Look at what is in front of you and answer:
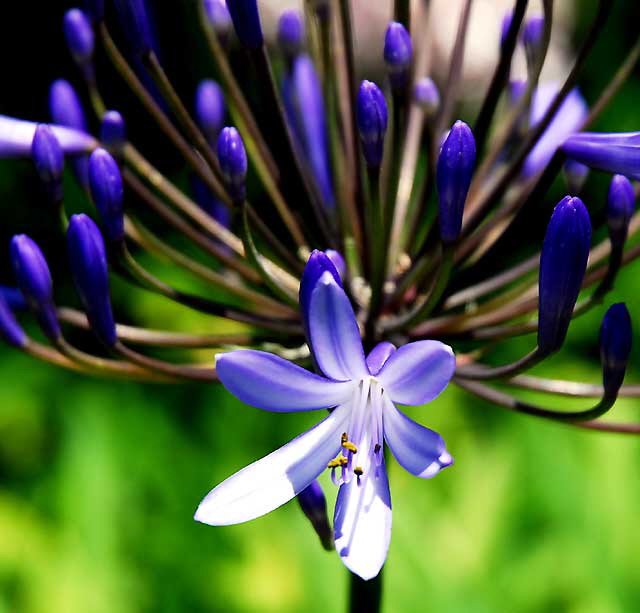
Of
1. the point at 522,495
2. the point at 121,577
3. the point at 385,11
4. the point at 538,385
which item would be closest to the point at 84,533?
the point at 121,577

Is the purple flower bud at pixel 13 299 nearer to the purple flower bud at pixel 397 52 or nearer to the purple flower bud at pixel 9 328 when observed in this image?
the purple flower bud at pixel 9 328

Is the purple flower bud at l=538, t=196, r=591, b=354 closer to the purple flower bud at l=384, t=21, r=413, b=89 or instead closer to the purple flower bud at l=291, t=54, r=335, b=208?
the purple flower bud at l=384, t=21, r=413, b=89

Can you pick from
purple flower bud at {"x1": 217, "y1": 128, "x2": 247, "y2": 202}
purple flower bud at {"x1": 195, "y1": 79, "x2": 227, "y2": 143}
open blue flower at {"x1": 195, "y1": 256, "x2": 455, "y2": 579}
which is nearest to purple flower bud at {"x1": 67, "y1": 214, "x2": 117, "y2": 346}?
purple flower bud at {"x1": 217, "y1": 128, "x2": 247, "y2": 202}

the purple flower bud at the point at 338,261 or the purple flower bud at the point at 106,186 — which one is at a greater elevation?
the purple flower bud at the point at 106,186

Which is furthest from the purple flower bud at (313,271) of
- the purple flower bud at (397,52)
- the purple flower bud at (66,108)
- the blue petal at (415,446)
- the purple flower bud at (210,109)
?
the purple flower bud at (210,109)

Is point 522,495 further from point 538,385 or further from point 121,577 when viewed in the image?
point 538,385

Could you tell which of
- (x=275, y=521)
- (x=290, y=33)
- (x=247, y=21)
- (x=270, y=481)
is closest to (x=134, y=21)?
(x=247, y=21)

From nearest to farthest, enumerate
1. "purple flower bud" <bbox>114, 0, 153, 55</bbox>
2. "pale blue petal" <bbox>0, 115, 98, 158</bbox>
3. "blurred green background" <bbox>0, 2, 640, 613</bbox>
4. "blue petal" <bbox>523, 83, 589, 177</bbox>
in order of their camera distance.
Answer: "purple flower bud" <bbox>114, 0, 153, 55</bbox> < "pale blue petal" <bbox>0, 115, 98, 158</bbox> < "blue petal" <bbox>523, 83, 589, 177</bbox> < "blurred green background" <bbox>0, 2, 640, 613</bbox>
